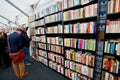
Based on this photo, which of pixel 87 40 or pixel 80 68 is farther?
pixel 80 68

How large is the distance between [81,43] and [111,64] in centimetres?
76

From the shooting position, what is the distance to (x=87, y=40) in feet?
7.20

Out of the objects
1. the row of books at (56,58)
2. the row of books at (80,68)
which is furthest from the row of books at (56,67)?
the row of books at (80,68)

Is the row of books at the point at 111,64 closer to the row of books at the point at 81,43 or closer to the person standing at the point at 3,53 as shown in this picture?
the row of books at the point at 81,43

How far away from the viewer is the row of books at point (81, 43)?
2.10 meters

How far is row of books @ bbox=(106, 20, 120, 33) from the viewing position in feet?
5.48

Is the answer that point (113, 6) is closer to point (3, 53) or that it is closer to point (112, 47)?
point (112, 47)

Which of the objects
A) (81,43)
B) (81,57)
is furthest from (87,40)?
(81,57)

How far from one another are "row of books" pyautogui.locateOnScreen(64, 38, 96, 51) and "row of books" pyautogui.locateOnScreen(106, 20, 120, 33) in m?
0.37

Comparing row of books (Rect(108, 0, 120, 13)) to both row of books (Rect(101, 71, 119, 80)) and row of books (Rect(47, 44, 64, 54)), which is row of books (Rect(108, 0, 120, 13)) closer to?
row of books (Rect(101, 71, 119, 80))

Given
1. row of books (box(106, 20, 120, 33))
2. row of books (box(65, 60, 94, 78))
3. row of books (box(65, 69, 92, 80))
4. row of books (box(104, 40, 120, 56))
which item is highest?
row of books (box(106, 20, 120, 33))

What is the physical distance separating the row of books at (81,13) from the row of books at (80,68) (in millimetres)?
1108

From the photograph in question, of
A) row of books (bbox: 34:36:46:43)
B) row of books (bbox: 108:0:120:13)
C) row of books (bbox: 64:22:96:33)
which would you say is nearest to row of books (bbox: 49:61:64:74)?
row of books (bbox: 34:36:46:43)

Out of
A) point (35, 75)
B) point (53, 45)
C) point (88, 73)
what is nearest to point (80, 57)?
point (88, 73)
